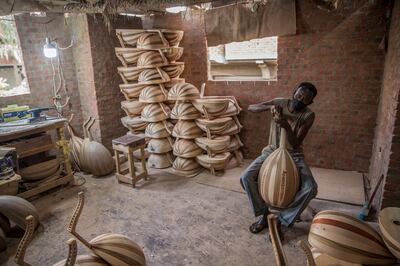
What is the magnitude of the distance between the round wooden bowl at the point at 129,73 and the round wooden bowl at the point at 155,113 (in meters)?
0.55

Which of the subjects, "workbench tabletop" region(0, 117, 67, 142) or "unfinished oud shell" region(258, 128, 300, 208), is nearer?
"unfinished oud shell" region(258, 128, 300, 208)

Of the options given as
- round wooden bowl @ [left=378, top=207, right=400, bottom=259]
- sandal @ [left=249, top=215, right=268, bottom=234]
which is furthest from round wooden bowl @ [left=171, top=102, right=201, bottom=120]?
round wooden bowl @ [left=378, top=207, right=400, bottom=259]

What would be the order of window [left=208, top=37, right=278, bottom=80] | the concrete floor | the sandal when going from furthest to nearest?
window [left=208, top=37, right=278, bottom=80], the sandal, the concrete floor

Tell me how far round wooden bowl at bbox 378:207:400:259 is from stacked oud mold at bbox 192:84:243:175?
2.44 meters

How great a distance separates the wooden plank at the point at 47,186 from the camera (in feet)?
11.4

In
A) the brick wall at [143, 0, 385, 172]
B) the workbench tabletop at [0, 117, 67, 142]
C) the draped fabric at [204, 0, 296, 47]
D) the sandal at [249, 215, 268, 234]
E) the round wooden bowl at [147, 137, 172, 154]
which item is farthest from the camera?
the round wooden bowl at [147, 137, 172, 154]

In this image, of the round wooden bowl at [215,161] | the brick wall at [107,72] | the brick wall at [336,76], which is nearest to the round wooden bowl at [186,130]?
the round wooden bowl at [215,161]

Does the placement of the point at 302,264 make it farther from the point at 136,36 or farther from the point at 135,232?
the point at 136,36

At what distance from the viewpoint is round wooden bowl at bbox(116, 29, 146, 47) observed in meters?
4.39

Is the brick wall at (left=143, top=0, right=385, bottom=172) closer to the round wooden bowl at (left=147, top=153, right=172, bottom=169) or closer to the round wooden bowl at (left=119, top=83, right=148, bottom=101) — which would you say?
the round wooden bowl at (left=147, top=153, right=172, bottom=169)

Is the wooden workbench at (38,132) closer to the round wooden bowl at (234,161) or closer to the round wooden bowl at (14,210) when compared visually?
the round wooden bowl at (14,210)

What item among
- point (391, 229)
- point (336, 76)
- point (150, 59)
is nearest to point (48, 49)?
point (150, 59)

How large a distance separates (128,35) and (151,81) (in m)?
0.85

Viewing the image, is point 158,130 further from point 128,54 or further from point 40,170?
point 40,170
